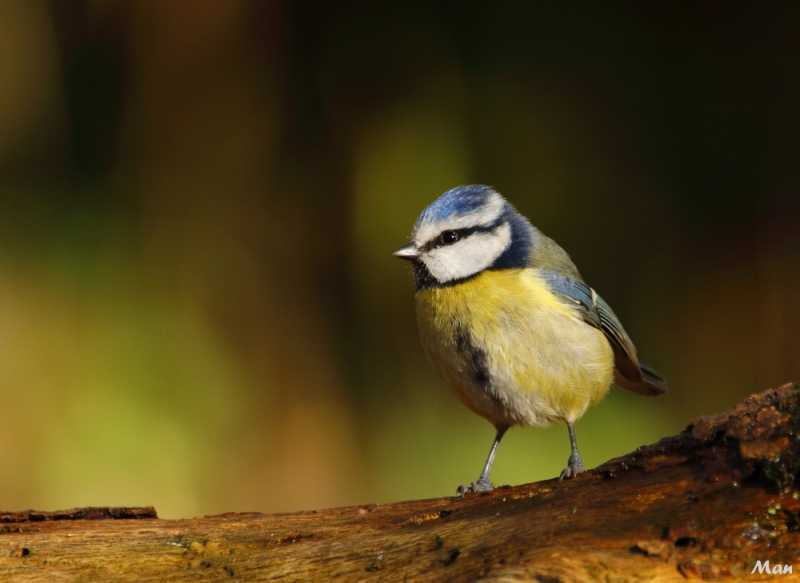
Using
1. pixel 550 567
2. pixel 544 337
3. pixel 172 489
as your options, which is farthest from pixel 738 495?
pixel 172 489

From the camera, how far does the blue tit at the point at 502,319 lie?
82.7 inches

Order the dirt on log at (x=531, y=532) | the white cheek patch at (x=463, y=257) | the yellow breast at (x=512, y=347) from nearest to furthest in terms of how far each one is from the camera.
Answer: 1. the dirt on log at (x=531, y=532)
2. the yellow breast at (x=512, y=347)
3. the white cheek patch at (x=463, y=257)

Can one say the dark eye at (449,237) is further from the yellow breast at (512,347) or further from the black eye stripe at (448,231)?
the yellow breast at (512,347)

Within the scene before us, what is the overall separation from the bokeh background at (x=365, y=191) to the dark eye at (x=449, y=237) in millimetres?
1384

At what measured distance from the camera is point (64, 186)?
3523 millimetres

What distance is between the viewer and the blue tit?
6.89 ft

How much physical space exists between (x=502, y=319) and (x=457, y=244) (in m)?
0.30

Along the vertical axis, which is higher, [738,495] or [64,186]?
[64,186]

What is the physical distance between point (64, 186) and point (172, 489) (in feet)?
4.84

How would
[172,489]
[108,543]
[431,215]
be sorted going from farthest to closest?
1. [172,489]
2. [431,215]
3. [108,543]

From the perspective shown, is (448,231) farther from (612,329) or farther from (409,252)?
(612,329)

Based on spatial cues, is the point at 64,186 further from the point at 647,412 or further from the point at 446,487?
the point at 647,412

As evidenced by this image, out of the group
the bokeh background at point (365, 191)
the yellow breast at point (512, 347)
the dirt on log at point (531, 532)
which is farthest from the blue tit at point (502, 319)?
the bokeh background at point (365, 191)

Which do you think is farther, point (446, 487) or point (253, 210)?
point (253, 210)
